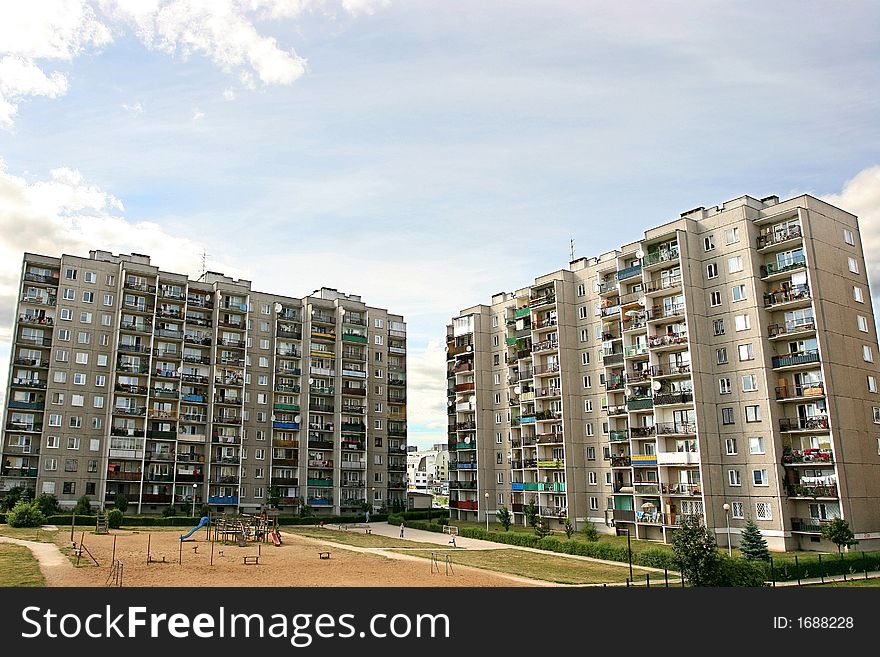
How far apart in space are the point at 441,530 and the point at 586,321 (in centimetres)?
2799

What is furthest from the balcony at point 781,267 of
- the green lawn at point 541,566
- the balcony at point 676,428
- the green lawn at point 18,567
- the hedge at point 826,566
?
the green lawn at point 18,567

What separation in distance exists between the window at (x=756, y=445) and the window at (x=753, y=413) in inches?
57.0

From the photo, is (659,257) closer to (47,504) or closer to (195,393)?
(195,393)

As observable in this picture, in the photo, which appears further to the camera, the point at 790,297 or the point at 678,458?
the point at 678,458

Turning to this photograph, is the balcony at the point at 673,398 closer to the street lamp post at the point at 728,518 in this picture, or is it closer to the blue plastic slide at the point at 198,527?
the street lamp post at the point at 728,518

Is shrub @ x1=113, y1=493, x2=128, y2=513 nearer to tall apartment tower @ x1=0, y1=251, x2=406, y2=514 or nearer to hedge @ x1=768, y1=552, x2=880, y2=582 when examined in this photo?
tall apartment tower @ x1=0, y1=251, x2=406, y2=514

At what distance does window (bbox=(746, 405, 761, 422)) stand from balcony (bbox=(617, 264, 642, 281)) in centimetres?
1625

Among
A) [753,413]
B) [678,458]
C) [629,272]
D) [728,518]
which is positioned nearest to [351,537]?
[678,458]

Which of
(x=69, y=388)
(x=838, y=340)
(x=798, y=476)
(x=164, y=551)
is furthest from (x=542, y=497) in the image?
(x=69, y=388)

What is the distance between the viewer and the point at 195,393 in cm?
8344

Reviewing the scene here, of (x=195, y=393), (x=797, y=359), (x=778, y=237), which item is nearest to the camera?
(x=797, y=359)

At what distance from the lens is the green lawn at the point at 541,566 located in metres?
38.7

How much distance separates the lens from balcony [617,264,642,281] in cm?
6220

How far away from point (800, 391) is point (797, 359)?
2.52m
